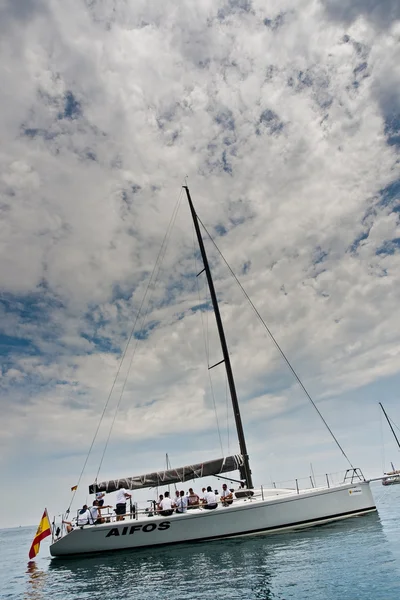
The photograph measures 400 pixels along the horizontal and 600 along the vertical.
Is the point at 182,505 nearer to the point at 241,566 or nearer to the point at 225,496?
the point at 225,496

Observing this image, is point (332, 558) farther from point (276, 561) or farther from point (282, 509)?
point (282, 509)

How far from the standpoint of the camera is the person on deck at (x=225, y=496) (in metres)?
21.1

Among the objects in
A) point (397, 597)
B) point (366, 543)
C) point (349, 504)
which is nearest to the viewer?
point (397, 597)

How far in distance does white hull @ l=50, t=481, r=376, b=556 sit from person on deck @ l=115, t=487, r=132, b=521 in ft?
2.57

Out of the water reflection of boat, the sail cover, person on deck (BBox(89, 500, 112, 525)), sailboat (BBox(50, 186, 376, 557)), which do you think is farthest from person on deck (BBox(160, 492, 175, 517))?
person on deck (BBox(89, 500, 112, 525))

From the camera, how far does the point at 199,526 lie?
20.1 meters

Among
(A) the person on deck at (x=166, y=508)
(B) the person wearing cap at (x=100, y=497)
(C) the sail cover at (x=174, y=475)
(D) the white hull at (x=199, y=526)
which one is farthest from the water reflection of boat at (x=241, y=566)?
(C) the sail cover at (x=174, y=475)

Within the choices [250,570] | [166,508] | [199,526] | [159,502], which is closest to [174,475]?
[159,502]

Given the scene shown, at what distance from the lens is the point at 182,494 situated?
69.9ft

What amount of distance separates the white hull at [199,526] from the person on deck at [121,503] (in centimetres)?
78

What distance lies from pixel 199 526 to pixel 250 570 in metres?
6.98

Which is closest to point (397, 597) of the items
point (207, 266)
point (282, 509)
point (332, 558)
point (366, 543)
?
point (332, 558)

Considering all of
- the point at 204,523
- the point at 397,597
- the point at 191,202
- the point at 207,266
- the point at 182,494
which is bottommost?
the point at 397,597

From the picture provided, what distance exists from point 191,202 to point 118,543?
73.8 ft
